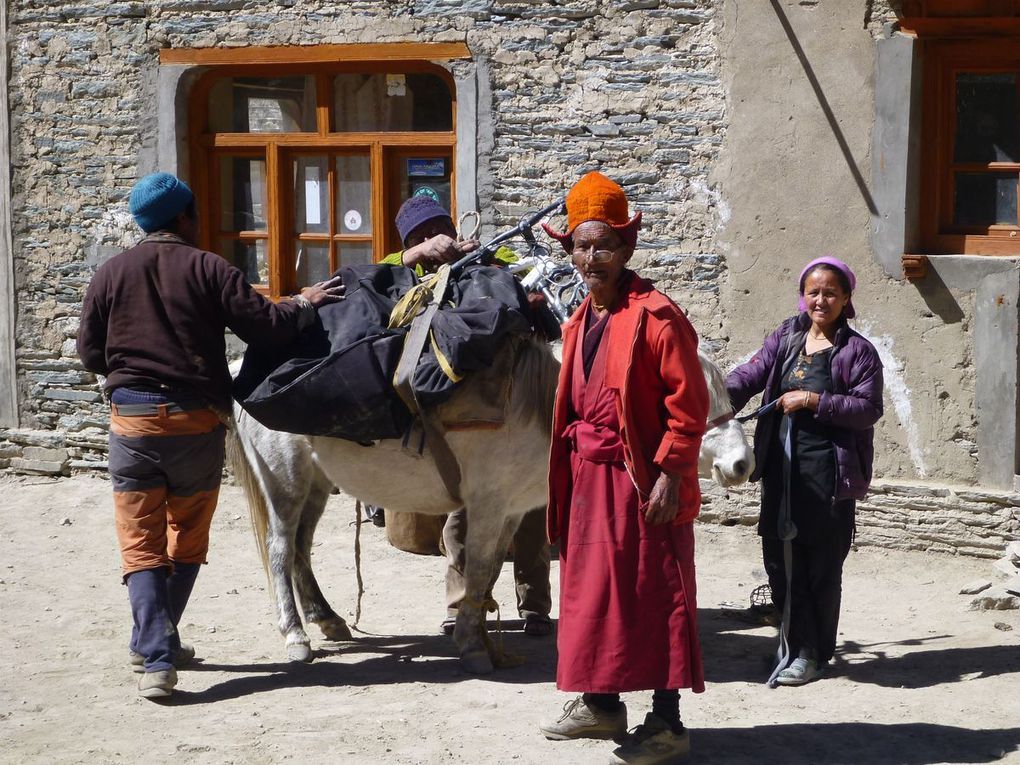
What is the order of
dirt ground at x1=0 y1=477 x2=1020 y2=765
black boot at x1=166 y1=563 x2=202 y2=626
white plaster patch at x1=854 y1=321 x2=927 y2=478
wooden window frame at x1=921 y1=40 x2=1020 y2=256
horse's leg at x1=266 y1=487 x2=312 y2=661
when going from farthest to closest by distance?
white plaster patch at x1=854 y1=321 x2=927 y2=478 < wooden window frame at x1=921 y1=40 x2=1020 y2=256 < horse's leg at x1=266 y1=487 x2=312 y2=661 < black boot at x1=166 y1=563 x2=202 y2=626 < dirt ground at x1=0 y1=477 x2=1020 y2=765

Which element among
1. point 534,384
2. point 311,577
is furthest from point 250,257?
point 534,384

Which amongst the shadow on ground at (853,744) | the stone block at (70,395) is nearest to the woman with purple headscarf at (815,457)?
the shadow on ground at (853,744)

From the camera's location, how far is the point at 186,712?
495 cm

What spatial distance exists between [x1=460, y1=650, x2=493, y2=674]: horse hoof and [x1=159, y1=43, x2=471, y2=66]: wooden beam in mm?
→ 3975

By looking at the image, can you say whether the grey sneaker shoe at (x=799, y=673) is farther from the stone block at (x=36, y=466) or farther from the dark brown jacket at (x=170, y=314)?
the stone block at (x=36, y=466)

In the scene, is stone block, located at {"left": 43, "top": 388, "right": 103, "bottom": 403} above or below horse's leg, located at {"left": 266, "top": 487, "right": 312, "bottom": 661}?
above

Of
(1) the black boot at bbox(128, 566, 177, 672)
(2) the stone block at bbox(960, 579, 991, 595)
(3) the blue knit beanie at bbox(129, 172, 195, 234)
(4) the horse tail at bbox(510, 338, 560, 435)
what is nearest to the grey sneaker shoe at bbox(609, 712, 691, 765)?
(4) the horse tail at bbox(510, 338, 560, 435)

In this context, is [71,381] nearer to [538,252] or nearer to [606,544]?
[538,252]

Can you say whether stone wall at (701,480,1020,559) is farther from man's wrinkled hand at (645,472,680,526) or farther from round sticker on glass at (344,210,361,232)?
man's wrinkled hand at (645,472,680,526)

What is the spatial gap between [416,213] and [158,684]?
7.44ft

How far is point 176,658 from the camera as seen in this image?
5.41 meters

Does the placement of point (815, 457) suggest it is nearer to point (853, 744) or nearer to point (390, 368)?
point (853, 744)

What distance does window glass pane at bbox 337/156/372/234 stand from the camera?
8.64 m

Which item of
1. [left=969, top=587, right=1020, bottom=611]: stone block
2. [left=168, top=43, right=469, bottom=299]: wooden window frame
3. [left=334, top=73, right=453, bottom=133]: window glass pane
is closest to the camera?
[left=969, top=587, right=1020, bottom=611]: stone block
